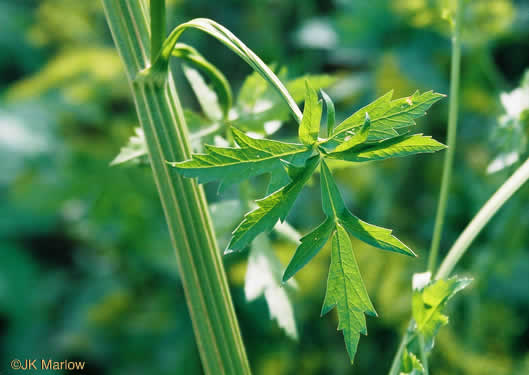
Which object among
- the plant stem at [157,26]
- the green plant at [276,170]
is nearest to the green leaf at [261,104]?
the green plant at [276,170]

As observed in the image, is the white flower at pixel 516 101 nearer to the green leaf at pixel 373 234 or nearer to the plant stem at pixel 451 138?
A: the plant stem at pixel 451 138

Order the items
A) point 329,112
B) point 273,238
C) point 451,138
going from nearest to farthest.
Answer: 1. point 329,112
2. point 451,138
3. point 273,238

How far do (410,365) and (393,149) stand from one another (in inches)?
5.1

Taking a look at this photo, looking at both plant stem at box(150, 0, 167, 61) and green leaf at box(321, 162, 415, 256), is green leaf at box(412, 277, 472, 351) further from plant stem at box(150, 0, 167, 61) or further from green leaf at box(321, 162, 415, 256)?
plant stem at box(150, 0, 167, 61)

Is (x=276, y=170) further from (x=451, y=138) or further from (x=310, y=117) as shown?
(x=451, y=138)

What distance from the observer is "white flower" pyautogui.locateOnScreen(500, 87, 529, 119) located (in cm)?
40

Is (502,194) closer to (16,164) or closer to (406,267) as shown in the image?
→ (406,267)

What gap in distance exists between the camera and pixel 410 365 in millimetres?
298

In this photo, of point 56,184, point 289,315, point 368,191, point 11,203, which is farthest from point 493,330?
point 11,203

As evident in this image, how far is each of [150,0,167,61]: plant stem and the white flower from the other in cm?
26

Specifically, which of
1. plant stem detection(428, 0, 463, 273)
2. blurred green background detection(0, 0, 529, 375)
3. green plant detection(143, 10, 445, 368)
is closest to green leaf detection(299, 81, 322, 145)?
green plant detection(143, 10, 445, 368)

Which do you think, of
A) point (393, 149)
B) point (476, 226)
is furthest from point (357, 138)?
point (476, 226)

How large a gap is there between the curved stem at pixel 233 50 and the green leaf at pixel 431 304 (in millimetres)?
137

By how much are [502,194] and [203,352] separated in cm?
20
